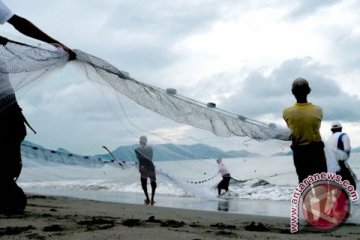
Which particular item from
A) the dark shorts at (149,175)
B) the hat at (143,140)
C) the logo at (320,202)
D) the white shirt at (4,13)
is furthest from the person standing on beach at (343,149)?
the white shirt at (4,13)

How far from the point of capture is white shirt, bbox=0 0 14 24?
458 cm

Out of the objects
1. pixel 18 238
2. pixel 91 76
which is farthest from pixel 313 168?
pixel 18 238

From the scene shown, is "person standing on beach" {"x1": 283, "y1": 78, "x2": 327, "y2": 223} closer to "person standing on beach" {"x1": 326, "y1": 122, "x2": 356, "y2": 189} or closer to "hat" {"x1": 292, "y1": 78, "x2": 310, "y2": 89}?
"hat" {"x1": 292, "y1": 78, "x2": 310, "y2": 89}

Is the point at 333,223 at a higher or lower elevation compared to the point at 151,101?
A: lower

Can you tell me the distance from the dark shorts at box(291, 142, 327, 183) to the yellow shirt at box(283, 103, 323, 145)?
7 centimetres

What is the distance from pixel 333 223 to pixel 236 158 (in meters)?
1.31

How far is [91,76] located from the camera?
521cm

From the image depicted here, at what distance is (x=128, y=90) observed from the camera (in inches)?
206

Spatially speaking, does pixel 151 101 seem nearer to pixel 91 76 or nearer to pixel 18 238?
pixel 91 76

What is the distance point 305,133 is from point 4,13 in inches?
134

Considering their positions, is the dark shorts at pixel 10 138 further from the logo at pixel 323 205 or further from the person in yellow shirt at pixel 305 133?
the logo at pixel 323 205

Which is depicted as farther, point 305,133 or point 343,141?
point 343,141

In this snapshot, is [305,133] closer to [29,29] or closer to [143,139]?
[143,139]

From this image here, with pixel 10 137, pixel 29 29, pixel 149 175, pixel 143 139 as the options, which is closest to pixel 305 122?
pixel 143 139
